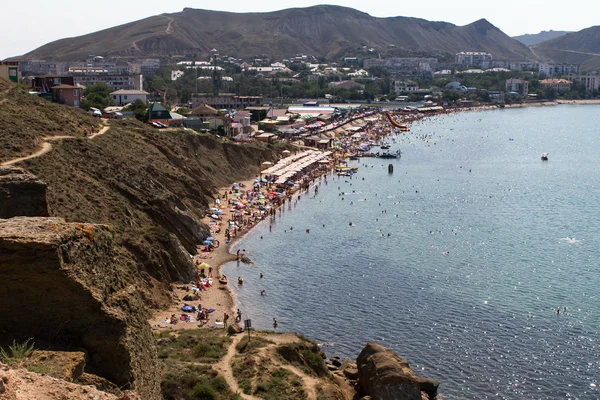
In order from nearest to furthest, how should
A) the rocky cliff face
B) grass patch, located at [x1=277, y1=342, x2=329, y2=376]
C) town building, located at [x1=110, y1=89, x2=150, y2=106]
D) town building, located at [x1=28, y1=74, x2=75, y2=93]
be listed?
1. grass patch, located at [x1=277, y1=342, x2=329, y2=376]
2. the rocky cliff face
3. town building, located at [x1=28, y1=74, x2=75, y2=93]
4. town building, located at [x1=110, y1=89, x2=150, y2=106]

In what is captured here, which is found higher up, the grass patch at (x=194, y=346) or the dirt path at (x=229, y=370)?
the grass patch at (x=194, y=346)

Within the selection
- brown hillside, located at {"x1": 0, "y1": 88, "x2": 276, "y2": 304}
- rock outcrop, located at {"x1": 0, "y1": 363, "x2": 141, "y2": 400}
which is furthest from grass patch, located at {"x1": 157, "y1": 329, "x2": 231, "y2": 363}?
rock outcrop, located at {"x1": 0, "y1": 363, "x2": 141, "y2": 400}

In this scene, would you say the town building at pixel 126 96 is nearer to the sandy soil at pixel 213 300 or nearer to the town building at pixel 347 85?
the sandy soil at pixel 213 300

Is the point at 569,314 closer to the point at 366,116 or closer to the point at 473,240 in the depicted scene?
the point at 473,240

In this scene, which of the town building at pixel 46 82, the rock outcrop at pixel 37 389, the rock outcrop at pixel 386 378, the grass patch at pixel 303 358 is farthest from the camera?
the town building at pixel 46 82

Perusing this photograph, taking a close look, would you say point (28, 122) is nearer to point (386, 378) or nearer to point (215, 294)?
point (215, 294)

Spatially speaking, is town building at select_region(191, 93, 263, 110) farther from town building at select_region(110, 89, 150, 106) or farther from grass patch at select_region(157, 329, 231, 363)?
grass patch at select_region(157, 329, 231, 363)

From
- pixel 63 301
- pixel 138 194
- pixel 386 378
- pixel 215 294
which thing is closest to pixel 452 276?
pixel 215 294

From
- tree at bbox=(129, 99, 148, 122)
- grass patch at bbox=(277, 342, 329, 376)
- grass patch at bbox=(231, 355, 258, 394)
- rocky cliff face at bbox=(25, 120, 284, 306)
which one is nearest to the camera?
grass patch at bbox=(231, 355, 258, 394)

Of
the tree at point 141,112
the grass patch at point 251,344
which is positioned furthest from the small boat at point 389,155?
the grass patch at point 251,344
